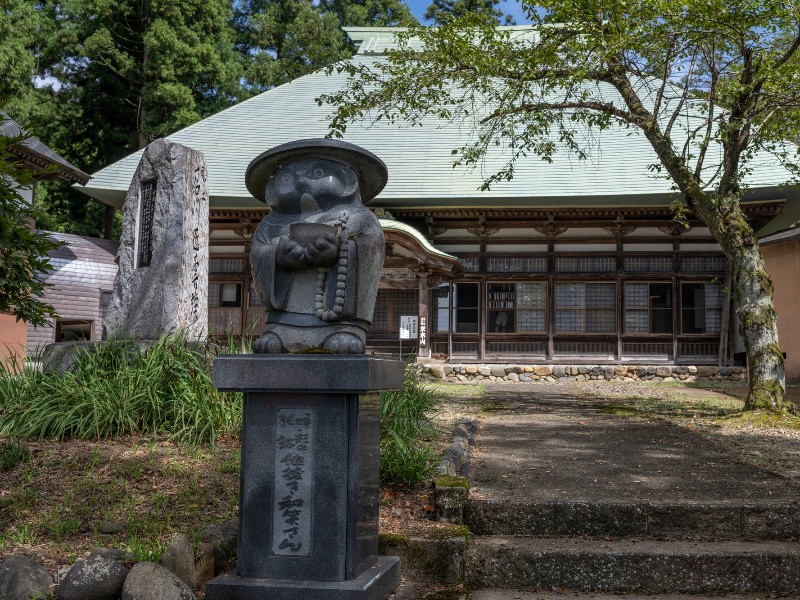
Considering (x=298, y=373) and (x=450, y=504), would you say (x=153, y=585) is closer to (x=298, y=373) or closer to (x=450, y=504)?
(x=298, y=373)

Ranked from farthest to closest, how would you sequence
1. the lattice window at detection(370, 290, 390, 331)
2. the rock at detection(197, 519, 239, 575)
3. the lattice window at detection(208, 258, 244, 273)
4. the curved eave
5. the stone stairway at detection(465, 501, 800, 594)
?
the lattice window at detection(208, 258, 244, 273), the lattice window at detection(370, 290, 390, 331), the curved eave, the stone stairway at detection(465, 501, 800, 594), the rock at detection(197, 519, 239, 575)

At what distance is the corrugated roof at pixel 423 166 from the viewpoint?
1600 cm

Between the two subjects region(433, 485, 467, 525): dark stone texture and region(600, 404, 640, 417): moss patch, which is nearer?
region(433, 485, 467, 525): dark stone texture

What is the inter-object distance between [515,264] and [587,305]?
75.6 inches

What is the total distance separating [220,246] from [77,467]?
12934 mm

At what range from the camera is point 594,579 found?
3.95 meters

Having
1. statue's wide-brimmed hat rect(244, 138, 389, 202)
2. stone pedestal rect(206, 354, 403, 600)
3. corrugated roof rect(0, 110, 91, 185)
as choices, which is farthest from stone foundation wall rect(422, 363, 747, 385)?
stone pedestal rect(206, 354, 403, 600)

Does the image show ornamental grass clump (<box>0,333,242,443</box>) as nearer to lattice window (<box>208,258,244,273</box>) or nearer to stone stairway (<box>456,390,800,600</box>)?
stone stairway (<box>456,390,800,600</box>)

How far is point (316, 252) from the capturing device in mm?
3555

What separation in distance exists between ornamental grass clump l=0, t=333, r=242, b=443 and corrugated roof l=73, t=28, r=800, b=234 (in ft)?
31.5

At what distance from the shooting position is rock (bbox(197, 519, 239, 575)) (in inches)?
144

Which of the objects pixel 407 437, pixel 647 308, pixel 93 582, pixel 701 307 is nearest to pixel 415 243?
pixel 647 308

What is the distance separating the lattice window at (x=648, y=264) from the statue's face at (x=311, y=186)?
13.8 meters

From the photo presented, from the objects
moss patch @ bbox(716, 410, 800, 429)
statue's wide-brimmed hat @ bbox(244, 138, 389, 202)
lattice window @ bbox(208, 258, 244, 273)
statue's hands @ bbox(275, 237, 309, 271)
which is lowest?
moss patch @ bbox(716, 410, 800, 429)
